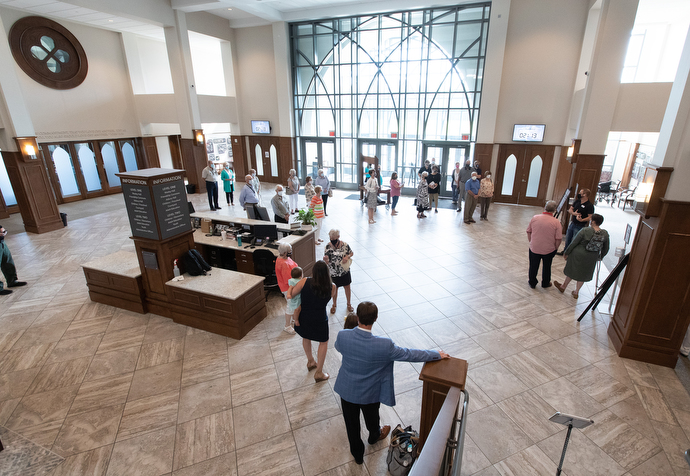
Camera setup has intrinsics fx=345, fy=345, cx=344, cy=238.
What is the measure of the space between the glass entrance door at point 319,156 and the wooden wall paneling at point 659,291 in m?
12.7

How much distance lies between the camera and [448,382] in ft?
7.70

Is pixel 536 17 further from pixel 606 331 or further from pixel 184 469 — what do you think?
pixel 184 469

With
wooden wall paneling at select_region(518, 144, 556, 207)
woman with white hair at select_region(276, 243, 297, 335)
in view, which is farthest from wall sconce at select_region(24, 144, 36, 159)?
wooden wall paneling at select_region(518, 144, 556, 207)

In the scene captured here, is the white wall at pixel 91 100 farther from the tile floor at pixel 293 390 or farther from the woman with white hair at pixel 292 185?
the woman with white hair at pixel 292 185

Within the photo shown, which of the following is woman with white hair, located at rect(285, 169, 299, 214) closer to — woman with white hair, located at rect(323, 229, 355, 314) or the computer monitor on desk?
the computer monitor on desk

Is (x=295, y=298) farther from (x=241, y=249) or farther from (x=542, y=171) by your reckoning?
(x=542, y=171)

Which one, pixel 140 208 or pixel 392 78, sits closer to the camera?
pixel 140 208

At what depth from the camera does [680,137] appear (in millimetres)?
3979

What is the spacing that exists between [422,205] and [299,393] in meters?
8.17

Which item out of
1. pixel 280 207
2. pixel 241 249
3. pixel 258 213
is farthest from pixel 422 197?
pixel 241 249

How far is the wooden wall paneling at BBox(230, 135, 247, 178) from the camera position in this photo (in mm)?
16844

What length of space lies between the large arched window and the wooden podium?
1239 cm

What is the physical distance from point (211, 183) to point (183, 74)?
463cm

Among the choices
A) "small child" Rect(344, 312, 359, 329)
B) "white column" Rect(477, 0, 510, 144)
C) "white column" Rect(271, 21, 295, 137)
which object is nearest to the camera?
"small child" Rect(344, 312, 359, 329)
